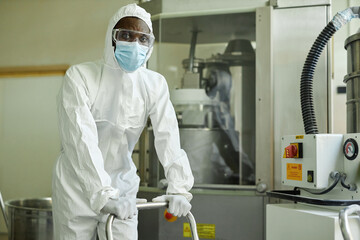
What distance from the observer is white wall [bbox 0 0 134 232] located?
358 centimetres

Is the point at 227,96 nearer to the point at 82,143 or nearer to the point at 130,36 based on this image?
the point at 130,36

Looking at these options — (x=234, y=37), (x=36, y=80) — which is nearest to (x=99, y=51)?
(x=36, y=80)

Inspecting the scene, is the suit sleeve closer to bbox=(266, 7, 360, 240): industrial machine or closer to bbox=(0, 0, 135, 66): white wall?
bbox=(266, 7, 360, 240): industrial machine

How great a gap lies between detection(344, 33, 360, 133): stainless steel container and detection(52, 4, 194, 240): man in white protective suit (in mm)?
808

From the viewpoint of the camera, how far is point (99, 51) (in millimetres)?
3471

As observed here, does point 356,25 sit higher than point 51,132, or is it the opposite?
point 356,25

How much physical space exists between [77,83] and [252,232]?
46.1 inches

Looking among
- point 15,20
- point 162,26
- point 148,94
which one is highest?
point 15,20

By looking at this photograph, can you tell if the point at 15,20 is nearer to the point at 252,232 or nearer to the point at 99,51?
the point at 99,51

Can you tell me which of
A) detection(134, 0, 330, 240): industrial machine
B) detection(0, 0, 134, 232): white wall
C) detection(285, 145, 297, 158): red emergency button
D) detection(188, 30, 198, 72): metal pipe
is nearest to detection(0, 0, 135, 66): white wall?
detection(0, 0, 134, 232): white wall

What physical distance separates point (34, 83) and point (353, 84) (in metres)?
2.90

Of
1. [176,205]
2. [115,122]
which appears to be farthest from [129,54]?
[176,205]

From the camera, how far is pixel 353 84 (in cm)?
179

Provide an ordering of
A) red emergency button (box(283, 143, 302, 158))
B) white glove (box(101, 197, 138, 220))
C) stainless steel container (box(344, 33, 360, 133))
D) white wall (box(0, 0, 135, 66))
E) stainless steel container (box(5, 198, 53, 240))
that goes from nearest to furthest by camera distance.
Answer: white glove (box(101, 197, 138, 220))
red emergency button (box(283, 143, 302, 158))
stainless steel container (box(344, 33, 360, 133))
stainless steel container (box(5, 198, 53, 240))
white wall (box(0, 0, 135, 66))
